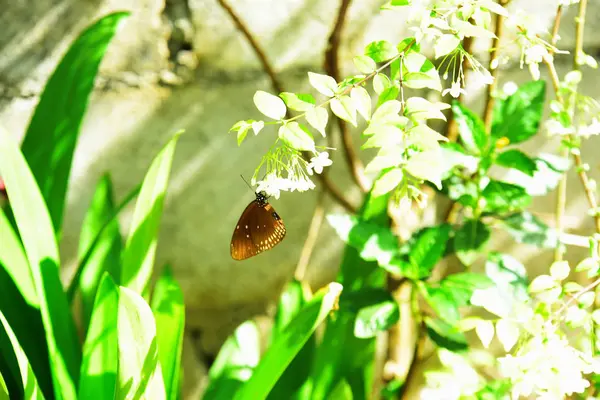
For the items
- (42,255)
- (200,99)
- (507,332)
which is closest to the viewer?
(507,332)

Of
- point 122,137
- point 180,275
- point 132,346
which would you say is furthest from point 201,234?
point 132,346

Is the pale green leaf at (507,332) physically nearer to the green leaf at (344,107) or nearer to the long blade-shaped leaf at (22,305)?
the green leaf at (344,107)

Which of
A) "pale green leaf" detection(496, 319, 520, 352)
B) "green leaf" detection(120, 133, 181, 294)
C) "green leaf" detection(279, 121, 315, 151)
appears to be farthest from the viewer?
"green leaf" detection(120, 133, 181, 294)

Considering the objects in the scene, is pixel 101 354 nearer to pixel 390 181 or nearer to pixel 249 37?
pixel 390 181

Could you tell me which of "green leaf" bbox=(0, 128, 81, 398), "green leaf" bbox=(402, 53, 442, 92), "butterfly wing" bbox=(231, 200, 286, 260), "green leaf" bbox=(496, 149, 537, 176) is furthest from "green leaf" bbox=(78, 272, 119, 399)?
"green leaf" bbox=(496, 149, 537, 176)

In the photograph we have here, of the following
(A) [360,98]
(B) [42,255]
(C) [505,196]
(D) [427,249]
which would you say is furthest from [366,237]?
(B) [42,255]

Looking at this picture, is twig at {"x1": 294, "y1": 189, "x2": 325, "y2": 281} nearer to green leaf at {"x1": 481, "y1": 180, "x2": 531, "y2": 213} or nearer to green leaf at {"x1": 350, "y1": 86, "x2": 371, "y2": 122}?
green leaf at {"x1": 481, "y1": 180, "x2": 531, "y2": 213}
